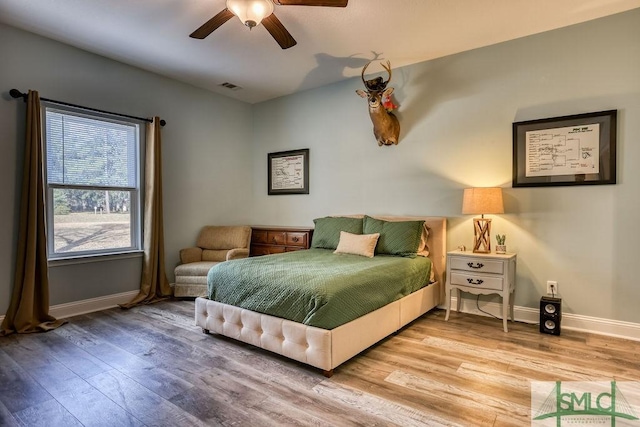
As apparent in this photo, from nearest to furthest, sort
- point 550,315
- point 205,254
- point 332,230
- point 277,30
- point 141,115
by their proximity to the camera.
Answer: point 277,30, point 550,315, point 332,230, point 141,115, point 205,254

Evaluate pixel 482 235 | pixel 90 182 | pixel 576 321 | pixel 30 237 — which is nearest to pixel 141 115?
pixel 90 182

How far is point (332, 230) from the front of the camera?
→ 4.13m

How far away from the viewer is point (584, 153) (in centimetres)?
318

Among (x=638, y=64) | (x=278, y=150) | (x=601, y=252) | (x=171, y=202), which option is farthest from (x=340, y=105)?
(x=601, y=252)

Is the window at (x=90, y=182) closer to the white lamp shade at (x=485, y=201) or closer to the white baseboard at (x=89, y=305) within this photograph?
the white baseboard at (x=89, y=305)

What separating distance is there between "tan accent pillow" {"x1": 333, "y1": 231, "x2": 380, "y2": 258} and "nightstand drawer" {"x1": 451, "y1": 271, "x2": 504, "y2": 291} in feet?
2.71

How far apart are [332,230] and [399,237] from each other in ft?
2.75

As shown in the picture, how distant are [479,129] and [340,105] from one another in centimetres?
179

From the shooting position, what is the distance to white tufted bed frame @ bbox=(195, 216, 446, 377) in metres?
2.33

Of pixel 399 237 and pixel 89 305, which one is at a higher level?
pixel 399 237

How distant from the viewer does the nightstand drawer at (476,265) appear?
127 inches

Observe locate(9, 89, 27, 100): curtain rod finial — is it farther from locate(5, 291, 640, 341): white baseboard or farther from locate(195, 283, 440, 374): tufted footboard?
locate(195, 283, 440, 374): tufted footboard

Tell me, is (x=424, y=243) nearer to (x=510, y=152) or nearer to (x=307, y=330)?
(x=510, y=152)

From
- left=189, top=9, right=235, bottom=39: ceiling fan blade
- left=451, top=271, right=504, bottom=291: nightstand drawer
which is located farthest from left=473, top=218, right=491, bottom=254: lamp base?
left=189, top=9, right=235, bottom=39: ceiling fan blade
